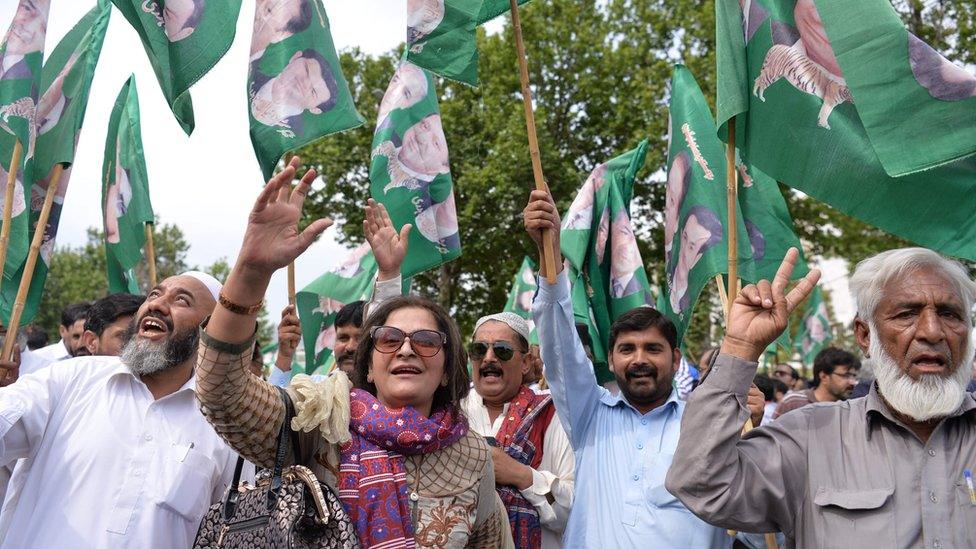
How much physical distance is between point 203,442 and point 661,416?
1.85 metres

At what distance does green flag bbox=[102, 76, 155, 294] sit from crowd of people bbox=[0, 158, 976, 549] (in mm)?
2524

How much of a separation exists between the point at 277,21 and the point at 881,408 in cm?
340

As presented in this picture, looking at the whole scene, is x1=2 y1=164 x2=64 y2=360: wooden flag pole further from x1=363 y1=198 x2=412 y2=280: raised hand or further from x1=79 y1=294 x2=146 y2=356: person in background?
x1=363 y1=198 x2=412 y2=280: raised hand

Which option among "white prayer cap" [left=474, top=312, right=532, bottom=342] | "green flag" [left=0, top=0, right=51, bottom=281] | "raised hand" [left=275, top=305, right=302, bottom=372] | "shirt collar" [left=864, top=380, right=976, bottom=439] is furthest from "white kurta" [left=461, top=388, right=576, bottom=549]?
"green flag" [left=0, top=0, right=51, bottom=281]

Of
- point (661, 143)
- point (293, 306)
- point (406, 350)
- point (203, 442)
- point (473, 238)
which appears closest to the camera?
point (406, 350)

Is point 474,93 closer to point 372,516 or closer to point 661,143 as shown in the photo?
point 661,143

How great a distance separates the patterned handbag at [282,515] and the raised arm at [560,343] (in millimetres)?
1409

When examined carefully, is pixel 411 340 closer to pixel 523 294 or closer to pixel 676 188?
pixel 676 188

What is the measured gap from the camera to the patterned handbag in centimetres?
242

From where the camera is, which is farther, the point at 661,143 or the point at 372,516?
the point at 661,143

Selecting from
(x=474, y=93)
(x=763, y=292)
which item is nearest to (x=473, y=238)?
(x=474, y=93)

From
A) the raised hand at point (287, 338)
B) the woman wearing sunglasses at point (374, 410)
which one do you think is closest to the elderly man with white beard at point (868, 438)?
the woman wearing sunglasses at point (374, 410)

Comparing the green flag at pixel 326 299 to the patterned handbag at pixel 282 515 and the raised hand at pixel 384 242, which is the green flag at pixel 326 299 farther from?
the patterned handbag at pixel 282 515

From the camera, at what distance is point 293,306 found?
15.4ft
